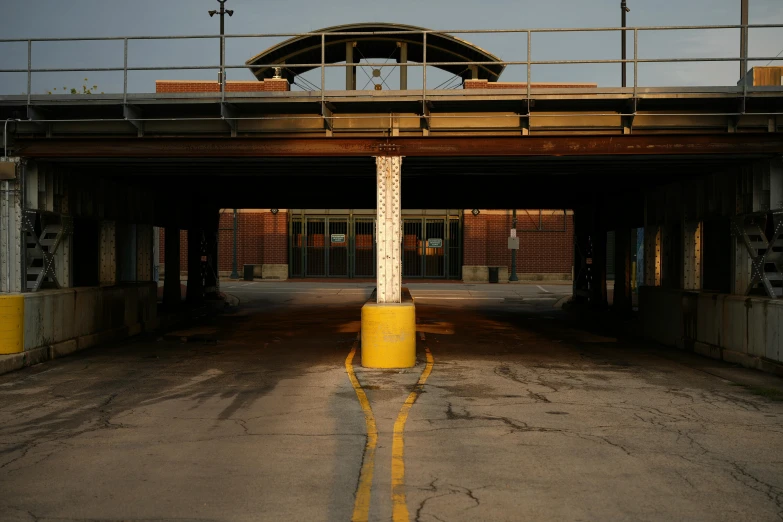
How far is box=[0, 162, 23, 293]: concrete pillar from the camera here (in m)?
15.6

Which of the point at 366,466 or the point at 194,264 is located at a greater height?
the point at 194,264

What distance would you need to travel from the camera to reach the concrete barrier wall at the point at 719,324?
14.2m

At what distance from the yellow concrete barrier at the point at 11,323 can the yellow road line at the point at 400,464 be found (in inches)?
300

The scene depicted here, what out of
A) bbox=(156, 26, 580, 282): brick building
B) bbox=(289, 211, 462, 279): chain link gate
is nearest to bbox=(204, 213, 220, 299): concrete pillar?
bbox=(156, 26, 580, 282): brick building

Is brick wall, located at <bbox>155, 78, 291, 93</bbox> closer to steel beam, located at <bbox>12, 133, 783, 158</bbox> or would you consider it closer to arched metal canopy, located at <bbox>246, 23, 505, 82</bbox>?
arched metal canopy, located at <bbox>246, 23, 505, 82</bbox>

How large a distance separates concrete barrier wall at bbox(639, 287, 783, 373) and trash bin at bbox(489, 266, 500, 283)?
29.0 meters

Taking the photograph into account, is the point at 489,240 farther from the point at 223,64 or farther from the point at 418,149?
the point at 223,64

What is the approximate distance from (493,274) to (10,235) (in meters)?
37.3

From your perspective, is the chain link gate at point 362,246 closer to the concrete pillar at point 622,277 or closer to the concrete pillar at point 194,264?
the concrete pillar at point 194,264

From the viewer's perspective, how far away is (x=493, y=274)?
165ft

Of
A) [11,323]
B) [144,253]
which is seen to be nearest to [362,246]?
[144,253]

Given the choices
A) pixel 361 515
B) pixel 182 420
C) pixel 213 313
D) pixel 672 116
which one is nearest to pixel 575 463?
pixel 361 515

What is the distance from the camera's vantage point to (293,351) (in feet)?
58.1

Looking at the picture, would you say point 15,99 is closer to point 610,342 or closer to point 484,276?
point 610,342
